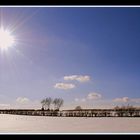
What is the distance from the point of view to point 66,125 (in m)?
3.83

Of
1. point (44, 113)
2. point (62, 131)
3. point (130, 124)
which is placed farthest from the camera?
point (44, 113)

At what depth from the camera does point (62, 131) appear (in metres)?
3.49

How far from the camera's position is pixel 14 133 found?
3334 millimetres

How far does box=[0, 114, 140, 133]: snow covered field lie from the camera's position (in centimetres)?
354

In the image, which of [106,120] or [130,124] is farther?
[106,120]

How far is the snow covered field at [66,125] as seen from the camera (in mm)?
3545
